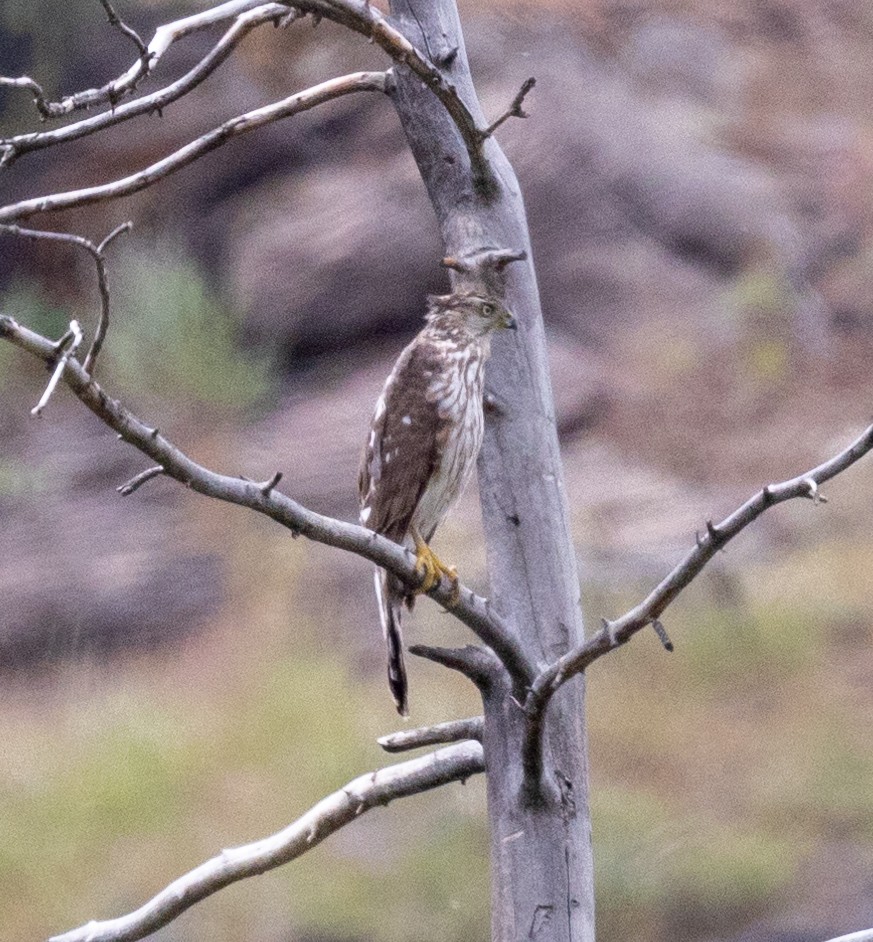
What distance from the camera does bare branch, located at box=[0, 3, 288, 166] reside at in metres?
1.80

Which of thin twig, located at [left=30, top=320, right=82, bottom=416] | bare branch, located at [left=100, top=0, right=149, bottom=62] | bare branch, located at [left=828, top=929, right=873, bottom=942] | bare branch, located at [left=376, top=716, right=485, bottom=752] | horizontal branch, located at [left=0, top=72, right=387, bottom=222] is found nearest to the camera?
thin twig, located at [left=30, top=320, right=82, bottom=416]

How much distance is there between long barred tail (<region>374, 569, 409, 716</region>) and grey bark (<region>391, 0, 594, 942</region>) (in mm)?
200

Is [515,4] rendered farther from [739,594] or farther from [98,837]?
[98,837]

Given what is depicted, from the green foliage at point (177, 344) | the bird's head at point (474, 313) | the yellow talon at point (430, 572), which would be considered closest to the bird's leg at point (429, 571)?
the yellow talon at point (430, 572)

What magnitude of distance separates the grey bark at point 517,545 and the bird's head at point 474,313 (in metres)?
0.02

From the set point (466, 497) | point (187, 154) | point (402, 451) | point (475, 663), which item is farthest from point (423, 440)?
point (466, 497)

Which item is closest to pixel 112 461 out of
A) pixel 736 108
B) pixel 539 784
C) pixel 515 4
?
pixel 515 4

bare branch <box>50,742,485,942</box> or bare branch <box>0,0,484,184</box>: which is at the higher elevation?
bare branch <box>0,0,484,184</box>

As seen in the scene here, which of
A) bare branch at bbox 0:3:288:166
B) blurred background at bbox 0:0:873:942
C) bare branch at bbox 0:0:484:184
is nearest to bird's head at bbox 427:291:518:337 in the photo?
bare branch at bbox 0:0:484:184

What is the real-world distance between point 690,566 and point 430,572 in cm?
53

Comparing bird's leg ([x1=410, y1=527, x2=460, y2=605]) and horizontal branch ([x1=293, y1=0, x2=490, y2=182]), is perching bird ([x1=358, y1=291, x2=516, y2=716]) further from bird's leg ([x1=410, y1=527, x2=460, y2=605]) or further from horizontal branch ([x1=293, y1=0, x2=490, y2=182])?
horizontal branch ([x1=293, y1=0, x2=490, y2=182])

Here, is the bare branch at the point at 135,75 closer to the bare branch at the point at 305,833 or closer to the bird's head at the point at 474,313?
the bird's head at the point at 474,313

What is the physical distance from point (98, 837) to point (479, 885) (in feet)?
3.17

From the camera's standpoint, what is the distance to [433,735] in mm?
1991
